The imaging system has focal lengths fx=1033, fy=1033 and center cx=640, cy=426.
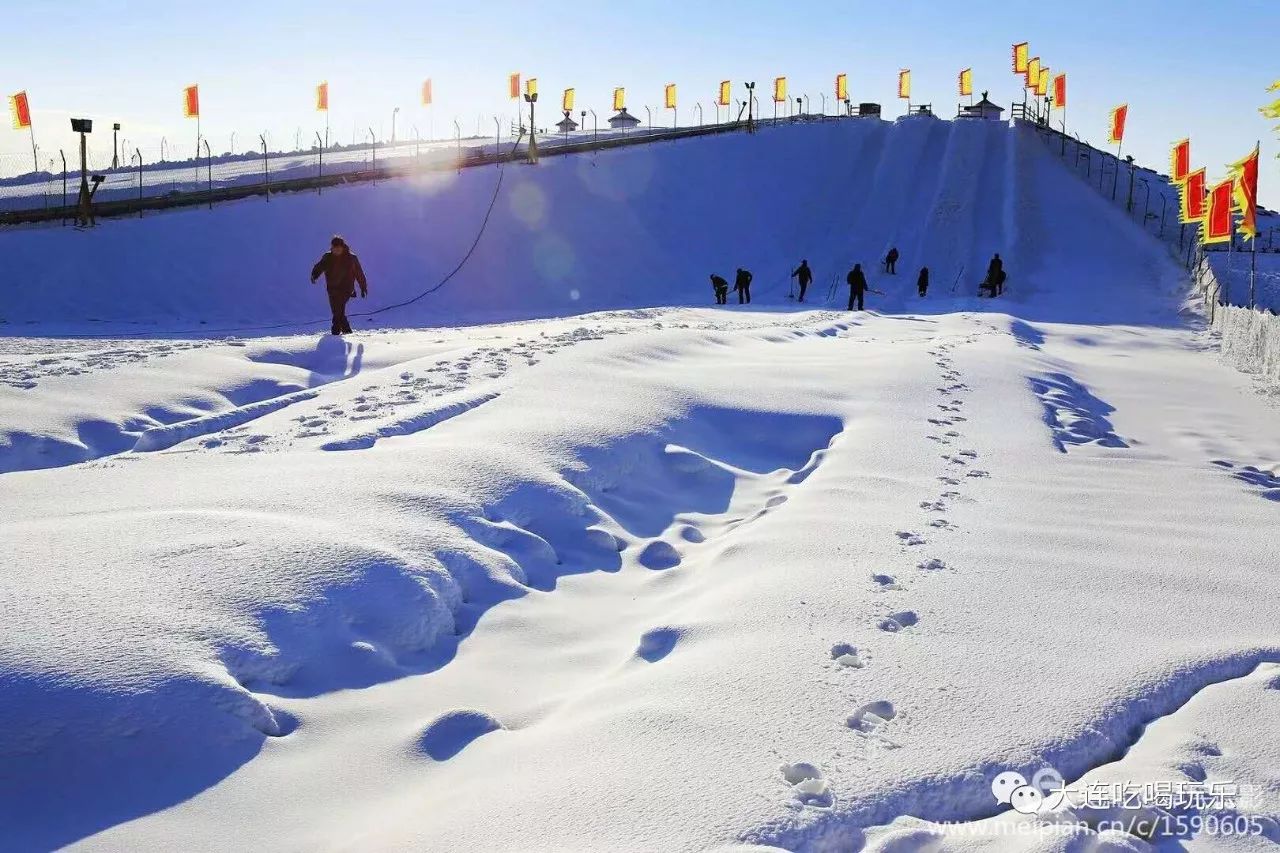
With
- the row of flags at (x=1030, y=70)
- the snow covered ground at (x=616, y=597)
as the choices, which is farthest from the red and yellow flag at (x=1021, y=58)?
the snow covered ground at (x=616, y=597)

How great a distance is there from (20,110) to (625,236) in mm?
21437

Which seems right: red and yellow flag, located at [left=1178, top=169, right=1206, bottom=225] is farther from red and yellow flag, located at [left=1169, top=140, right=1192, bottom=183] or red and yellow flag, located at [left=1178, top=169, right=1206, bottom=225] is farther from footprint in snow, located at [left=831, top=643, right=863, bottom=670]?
footprint in snow, located at [left=831, top=643, right=863, bottom=670]

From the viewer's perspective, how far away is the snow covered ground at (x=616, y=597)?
10.6 feet

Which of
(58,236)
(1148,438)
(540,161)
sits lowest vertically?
(1148,438)

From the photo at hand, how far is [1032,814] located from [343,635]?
2704 millimetres

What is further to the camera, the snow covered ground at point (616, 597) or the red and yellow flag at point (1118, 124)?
the red and yellow flag at point (1118, 124)

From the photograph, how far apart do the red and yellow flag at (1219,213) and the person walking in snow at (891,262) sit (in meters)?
13.0

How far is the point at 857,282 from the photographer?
24.6 metres

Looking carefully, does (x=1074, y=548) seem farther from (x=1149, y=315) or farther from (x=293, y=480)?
(x=1149, y=315)

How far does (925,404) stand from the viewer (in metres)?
9.91

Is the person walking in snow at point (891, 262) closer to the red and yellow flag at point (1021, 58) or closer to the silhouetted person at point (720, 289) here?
the silhouetted person at point (720, 289)

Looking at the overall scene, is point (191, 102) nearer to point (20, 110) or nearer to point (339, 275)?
point (20, 110)

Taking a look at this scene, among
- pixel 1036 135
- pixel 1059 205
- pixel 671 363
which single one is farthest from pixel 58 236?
pixel 1036 135

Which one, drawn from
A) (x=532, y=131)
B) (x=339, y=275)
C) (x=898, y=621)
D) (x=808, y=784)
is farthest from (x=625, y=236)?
(x=808, y=784)
